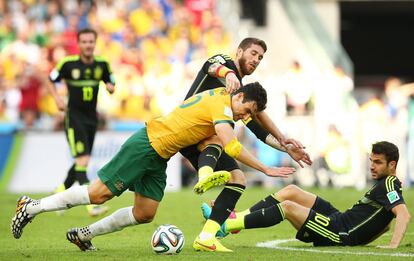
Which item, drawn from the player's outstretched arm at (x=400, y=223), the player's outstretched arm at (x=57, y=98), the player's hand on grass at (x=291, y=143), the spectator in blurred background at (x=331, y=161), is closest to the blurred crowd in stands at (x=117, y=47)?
the spectator in blurred background at (x=331, y=161)

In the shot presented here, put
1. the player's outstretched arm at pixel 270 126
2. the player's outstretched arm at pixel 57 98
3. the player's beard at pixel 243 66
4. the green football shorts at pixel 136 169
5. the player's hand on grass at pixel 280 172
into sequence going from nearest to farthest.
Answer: the player's hand on grass at pixel 280 172 < the green football shorts at pixel 136 169 < the player's beard at pixel 243 66 < the player's outstretched arm at pixel 270 126 < the player's outstretched arm at pixel 57 98

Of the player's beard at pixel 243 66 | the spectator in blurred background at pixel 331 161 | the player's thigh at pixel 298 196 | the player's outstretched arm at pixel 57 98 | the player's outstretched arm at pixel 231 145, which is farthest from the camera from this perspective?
the spectator in blurred background at pixel 331 161

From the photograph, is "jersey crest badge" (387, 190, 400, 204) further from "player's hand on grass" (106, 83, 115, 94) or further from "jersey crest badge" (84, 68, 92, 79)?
"jersey crest badge" (84, 68, 92, 79)

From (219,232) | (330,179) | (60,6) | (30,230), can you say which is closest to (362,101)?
(330,179)

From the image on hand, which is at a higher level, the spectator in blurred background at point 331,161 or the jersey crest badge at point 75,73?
the jersey crest badge at point 75,73

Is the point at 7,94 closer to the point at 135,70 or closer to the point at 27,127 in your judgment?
the point at 27,127

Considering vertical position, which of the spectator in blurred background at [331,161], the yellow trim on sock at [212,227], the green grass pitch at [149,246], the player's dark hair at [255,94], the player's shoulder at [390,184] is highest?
the player's dark hair at [255,94]

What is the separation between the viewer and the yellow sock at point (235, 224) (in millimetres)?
9539

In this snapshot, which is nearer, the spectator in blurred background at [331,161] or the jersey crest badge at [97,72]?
the jersey crest badge at [97,72]

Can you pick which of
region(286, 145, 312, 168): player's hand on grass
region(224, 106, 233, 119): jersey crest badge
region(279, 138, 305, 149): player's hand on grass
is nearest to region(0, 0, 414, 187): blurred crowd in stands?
region(279, 138, 305, 149): player's hand on grass

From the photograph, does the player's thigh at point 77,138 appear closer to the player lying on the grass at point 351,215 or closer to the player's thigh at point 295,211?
the player lying on the grass at point 351,215

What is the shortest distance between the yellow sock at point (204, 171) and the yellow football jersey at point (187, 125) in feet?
1.23

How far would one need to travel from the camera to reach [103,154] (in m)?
20.8

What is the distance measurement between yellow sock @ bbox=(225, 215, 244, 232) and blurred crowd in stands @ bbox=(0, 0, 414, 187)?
41.8 ft
